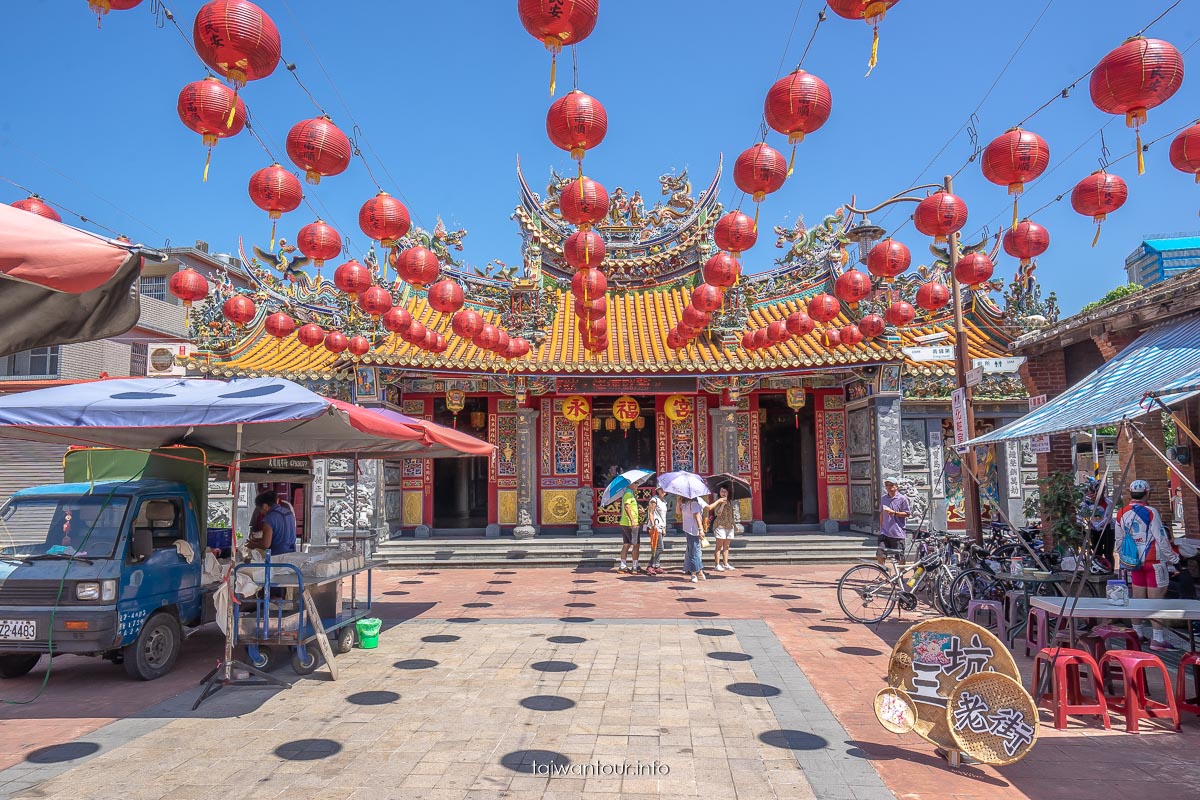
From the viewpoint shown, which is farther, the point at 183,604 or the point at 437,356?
the point at 437,356

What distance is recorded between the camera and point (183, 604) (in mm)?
7328

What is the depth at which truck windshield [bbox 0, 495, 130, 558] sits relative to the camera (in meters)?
6.64

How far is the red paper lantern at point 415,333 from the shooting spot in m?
13.6

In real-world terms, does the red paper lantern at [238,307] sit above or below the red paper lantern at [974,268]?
above

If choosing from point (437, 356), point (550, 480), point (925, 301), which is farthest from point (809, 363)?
point (437, 356)

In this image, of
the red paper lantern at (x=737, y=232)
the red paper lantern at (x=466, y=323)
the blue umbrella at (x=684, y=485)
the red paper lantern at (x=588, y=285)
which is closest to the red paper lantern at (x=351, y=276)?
the red paper lantern at (x=466, y=323)

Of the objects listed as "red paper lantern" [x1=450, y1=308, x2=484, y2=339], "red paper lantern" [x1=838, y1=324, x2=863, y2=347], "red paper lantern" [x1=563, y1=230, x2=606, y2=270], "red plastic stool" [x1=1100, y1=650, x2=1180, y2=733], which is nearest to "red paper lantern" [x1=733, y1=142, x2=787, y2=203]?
"red paper lantern" [x1=563, y1=230, x2=606, y2=270]

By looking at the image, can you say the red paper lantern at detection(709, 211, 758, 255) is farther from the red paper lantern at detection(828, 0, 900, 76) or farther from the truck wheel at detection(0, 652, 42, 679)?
the truck wheel at detection(0, 652, 42, 679)

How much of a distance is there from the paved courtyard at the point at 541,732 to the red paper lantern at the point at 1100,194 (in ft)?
16.9

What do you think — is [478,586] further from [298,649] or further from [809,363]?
[809,363]

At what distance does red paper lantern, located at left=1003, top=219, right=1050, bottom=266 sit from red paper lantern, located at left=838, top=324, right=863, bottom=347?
5.03 meters

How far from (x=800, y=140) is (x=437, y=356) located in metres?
9.95

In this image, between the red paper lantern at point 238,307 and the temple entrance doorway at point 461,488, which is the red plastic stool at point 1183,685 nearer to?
the red paper lantern at point 238,307

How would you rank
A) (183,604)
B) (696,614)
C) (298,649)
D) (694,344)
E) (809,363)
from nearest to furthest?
(298,649)
(183,604)
(696,614)
(809,363)
(694,344)
